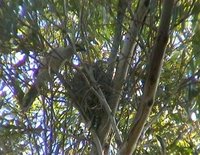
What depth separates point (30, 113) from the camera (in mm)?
2439

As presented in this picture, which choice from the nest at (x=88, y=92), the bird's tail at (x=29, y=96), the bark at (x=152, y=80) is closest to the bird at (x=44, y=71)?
the bird's tail at (x=29, y=96)

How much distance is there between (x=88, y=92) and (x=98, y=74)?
5.4 inches

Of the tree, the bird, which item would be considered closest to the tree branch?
the tree

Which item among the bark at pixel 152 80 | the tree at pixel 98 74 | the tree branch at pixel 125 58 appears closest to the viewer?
the bark at pixel 152 80

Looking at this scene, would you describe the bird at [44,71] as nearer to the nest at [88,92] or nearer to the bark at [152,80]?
the nest at [88,92]

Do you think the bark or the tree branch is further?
the tree branch

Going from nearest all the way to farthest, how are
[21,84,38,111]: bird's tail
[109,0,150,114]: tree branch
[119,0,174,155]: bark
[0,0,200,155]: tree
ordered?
[119,0,174,155]: bark < [0,0,200,155]: tree < [109,0,150,114]: tree branch < [21,84,38,111]: bird's tail

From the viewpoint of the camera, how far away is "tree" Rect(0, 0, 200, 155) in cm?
167

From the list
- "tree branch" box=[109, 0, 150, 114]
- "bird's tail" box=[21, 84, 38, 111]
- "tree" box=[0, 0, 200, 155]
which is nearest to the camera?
"tree" box=[0, 0, 200, 155]

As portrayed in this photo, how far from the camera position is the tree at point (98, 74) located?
1665 millimetres

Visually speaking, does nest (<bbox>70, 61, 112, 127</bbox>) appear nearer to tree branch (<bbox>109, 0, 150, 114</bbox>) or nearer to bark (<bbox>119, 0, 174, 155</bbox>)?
tree branch (<bbox>109, 0, 150, 114</bbox>)

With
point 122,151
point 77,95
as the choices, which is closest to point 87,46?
point 77,95

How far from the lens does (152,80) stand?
4.75ft

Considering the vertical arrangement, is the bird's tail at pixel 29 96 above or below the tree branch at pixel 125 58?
below
